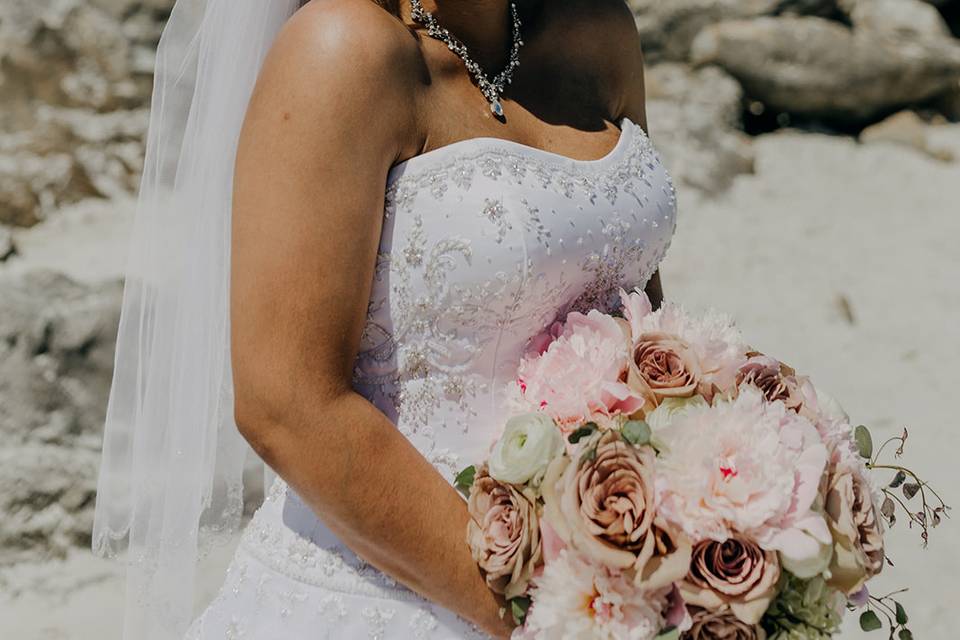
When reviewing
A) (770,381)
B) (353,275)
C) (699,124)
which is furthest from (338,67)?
(699,124)

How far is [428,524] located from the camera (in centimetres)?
183

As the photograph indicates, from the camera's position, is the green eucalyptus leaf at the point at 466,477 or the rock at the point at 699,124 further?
the rock at the point at 699,124

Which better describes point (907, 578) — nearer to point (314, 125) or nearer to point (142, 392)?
point (142, 392)

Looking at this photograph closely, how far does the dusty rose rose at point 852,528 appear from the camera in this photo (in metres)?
1.68

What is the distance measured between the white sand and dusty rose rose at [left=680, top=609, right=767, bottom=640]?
12.3 feet

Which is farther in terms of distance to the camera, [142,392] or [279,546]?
[142,392]

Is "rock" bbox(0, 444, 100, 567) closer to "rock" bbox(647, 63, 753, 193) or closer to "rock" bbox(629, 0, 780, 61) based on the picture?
"rock" bbox(647, 63, 753, 193)

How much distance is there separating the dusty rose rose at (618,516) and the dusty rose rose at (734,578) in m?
0.04

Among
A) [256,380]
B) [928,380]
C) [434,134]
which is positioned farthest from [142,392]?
[928,380]

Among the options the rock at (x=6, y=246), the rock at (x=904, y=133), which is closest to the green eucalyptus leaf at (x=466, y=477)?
the rock at (x=6, y=246)

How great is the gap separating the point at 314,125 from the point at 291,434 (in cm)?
50

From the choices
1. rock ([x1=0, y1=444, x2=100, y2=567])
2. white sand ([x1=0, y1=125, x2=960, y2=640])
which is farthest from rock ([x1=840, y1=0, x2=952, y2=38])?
rock ([x1=0, y1=444, x2=100, y2=567])

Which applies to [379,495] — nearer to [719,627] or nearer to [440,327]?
[440,327]

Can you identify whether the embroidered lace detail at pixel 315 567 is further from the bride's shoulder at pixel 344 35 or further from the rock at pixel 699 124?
the rock at pixel 699 124
